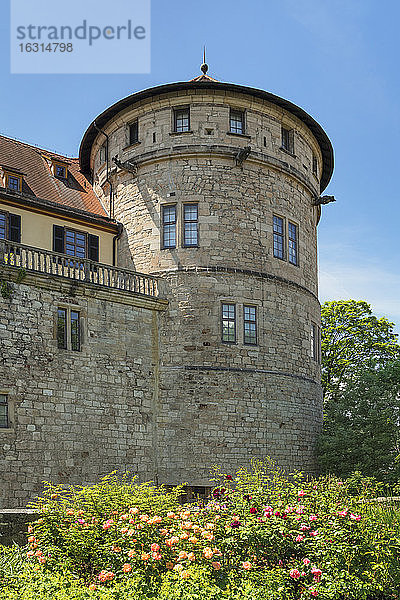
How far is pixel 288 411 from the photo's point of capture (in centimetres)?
2491

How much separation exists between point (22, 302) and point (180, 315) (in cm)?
601

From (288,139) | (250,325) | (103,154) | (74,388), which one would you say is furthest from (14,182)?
(288,139)

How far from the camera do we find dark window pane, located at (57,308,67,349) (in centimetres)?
2120

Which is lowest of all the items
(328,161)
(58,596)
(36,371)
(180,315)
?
(58,596)

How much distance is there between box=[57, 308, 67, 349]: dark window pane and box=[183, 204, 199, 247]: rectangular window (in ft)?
18.8

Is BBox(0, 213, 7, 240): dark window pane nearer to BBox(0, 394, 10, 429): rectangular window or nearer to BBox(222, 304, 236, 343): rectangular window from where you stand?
BBox(0, 394, 10, 429): rectangular window

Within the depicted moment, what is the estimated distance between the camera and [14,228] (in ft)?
78.1

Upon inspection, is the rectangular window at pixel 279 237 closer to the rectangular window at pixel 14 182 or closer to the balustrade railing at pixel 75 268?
the balustrade railing at pixel 75 268

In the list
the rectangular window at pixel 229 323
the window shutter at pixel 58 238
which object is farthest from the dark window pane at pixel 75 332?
the rectangular window at pixel 229 323

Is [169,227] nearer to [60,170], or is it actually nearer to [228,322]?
[228,322]

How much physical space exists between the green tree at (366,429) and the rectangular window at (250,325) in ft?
15.7

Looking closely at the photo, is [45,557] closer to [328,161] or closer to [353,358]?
[328,161]

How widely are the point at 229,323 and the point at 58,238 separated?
23.0 feet

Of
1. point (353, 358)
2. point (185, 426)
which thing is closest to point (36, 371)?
point (185, 426)
